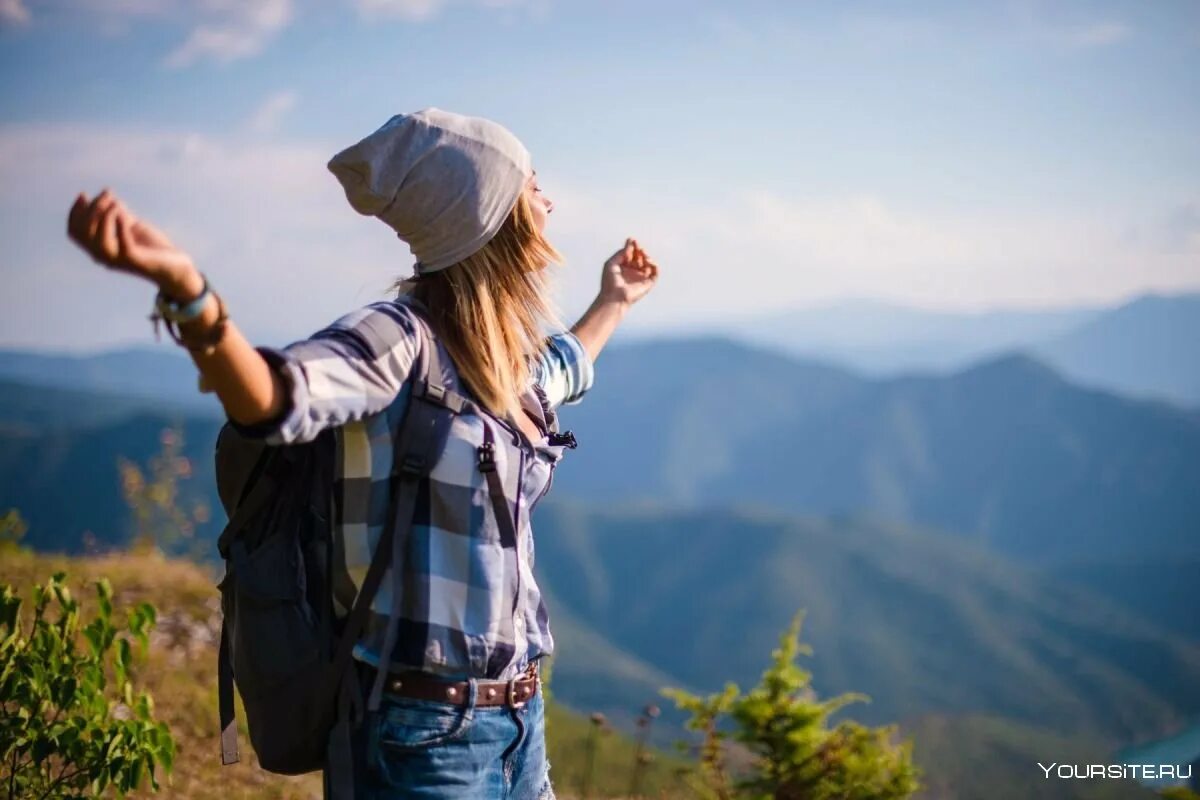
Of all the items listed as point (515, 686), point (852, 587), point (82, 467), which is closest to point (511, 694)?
point (515, 686)

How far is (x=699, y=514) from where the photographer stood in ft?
527

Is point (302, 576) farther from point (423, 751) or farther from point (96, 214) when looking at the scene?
point (96, 214)

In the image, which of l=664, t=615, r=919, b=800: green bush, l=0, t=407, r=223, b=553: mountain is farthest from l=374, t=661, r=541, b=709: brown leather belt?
l=0, t=407, r=223, b=553: mountain

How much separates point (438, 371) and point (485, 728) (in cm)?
65

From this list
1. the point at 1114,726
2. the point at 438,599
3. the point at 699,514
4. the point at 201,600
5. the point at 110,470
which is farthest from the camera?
the point at 699,514

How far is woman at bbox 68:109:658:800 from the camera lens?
190 centimetres

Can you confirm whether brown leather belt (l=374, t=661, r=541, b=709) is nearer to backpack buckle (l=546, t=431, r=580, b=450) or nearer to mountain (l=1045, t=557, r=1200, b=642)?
backpack buckle (l=546, t=431, r=580, b=450)

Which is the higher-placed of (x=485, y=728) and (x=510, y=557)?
(x=510, y=557)

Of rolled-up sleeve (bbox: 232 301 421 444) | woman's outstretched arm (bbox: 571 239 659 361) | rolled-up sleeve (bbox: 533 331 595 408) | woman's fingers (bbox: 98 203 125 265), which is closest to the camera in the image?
woman's fingers (bbox: 98 203 125 265)

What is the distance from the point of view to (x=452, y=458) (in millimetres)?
1914

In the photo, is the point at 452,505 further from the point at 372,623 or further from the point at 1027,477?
the point at 1027,477

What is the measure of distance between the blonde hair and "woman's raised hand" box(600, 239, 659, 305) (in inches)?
33.2

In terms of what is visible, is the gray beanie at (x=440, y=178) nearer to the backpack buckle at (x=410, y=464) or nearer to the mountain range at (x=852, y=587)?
the backpack buckle at (x=410, y=464)

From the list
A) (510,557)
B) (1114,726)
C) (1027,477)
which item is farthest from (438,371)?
(1027,477)
